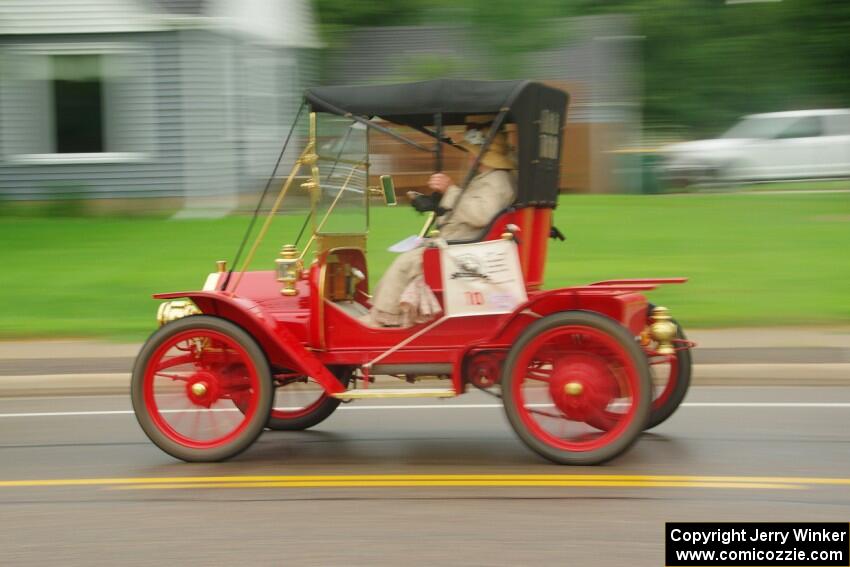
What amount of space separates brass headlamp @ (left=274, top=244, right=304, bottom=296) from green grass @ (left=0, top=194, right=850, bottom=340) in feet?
5.34

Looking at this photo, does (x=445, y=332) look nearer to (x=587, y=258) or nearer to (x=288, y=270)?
(x=288, y=270)

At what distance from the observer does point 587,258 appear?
1478cm

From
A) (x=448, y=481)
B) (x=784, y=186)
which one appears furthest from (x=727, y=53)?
(x=448, y=481)

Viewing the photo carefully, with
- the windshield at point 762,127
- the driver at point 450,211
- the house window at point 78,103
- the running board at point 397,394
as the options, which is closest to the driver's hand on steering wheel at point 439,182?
the driver at point 450,211

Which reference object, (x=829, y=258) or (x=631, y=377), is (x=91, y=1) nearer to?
(x=829, y=258)

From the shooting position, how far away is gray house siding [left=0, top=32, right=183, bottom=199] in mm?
19938

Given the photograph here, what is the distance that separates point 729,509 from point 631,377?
38.7 inches

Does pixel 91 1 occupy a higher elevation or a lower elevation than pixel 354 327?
higher

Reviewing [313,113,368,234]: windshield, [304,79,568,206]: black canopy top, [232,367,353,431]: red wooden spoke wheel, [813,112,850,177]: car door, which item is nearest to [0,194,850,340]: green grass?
[313,113,368,234]: windshield

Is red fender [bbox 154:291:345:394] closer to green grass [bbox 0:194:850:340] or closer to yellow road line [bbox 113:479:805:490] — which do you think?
yellow road line [bbox 113:479:805:490]

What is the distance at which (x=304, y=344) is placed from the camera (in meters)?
6.95

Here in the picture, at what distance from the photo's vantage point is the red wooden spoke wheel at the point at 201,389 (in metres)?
6.82

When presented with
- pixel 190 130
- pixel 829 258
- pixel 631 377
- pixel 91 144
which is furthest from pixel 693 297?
pixel 91 144

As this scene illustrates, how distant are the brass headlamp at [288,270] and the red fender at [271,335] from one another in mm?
208
